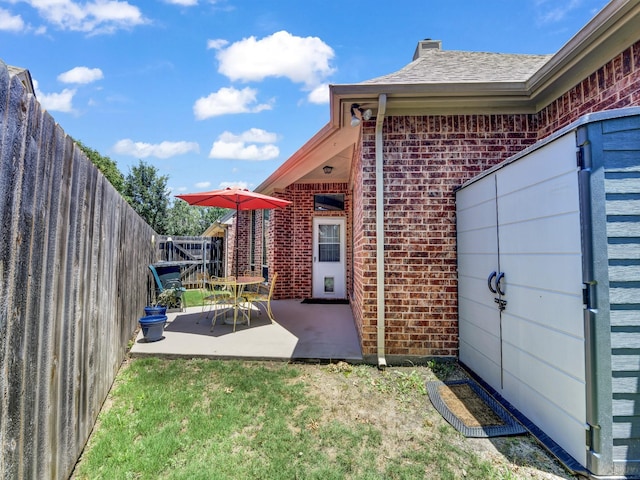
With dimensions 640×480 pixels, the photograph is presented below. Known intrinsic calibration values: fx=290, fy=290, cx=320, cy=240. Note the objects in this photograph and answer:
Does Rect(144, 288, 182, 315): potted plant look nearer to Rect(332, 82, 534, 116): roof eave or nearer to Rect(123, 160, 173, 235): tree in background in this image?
Rect(332, 82, 534, 116): roof eave

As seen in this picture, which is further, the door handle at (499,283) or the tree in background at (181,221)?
the tree in background at (181,221)

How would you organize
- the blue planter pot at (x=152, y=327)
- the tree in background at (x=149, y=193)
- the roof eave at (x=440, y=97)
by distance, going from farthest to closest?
the tree in background at (x=149, y=193) → the blue planter pot at (x=152, y=327) → the roof eave at (x=440, y=97)

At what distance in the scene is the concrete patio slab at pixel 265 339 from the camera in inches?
150

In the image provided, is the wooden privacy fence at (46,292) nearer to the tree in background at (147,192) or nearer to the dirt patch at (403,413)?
the dirt patch at (403,413)

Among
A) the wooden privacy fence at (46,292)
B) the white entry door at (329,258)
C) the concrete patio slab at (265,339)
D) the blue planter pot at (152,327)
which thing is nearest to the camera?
the wooden privacy fence at (46,292)

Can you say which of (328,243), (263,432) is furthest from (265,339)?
(328,243)

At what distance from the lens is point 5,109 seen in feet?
3.77

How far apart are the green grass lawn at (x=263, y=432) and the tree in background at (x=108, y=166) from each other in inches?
764

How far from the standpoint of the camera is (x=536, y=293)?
2344mm

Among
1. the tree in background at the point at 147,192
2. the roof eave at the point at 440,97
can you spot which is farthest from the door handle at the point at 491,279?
the tree in background at the point at 147,192

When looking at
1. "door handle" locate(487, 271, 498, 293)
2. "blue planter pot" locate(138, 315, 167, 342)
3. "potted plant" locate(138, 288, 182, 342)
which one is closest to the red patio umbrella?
"potted plant" locate(138, 288, 182, 342)

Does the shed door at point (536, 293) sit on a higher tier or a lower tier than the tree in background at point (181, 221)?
lower

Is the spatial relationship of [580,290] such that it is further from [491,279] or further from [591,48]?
[591,48]

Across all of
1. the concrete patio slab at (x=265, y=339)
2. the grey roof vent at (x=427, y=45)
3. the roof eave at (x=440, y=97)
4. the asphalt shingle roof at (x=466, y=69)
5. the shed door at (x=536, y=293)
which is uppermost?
the grey roof vent at (x=427, y=45)
